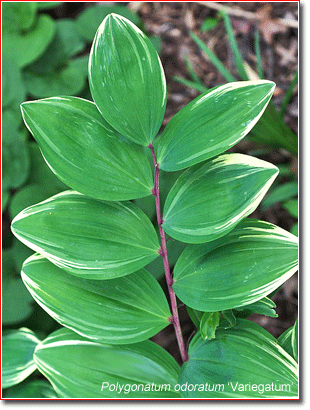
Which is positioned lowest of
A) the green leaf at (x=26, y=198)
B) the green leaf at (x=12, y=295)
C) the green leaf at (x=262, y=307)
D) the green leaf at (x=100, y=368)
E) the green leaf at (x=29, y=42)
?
the green leaf at (x=12, y=295)

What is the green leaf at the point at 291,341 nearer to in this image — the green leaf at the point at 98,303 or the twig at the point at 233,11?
the green leaf at the point at 98,303

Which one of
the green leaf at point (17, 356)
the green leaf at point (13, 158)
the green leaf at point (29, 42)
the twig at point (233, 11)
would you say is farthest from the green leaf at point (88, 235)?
the twig at point (233, 11)

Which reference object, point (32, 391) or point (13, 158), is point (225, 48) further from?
point (32, 391)

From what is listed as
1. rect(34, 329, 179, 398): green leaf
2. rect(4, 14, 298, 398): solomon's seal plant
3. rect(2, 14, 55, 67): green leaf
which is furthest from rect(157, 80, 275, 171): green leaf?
rect(2, 14, 55, 67): green leaf

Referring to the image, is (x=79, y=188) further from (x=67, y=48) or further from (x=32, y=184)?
(x=67, y=48)

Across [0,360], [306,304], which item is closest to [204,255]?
[306,304]

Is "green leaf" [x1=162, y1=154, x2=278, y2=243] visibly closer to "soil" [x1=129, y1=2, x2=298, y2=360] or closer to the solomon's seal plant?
the solomon's seal plant

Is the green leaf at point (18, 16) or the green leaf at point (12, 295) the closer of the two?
the green leaf at point (12, 295)
